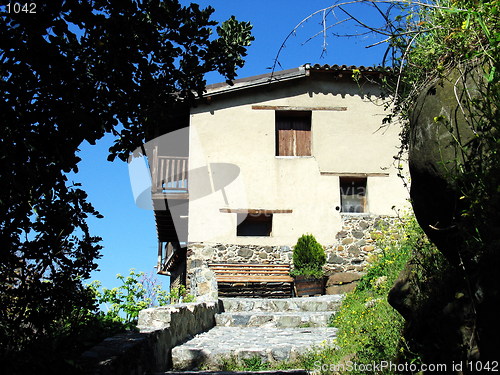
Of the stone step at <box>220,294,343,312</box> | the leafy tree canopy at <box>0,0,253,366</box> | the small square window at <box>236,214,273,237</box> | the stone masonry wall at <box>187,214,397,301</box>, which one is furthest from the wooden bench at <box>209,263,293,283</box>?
the leafy tree canopy at <box>0,0,253,366</box>

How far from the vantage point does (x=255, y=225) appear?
12328mm

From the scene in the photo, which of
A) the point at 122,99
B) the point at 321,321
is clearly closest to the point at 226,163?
the point at 321,321

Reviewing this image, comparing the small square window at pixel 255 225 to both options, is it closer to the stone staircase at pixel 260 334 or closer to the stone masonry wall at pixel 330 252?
the stone masonry wall at pixel 330 252

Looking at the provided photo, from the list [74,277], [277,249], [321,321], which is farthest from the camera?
[277,249]

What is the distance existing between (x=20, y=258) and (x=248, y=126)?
33.9 feet

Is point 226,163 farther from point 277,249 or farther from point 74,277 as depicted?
point 74,277

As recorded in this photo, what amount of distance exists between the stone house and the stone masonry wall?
0.02 metres

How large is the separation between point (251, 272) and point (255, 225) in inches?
53.9

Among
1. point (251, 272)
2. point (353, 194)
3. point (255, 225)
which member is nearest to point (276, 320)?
point (251, 272)

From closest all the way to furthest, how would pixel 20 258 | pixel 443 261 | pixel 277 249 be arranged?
pixel 20 258
pixel 443 261
pixel 277 249

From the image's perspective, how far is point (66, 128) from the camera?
8.55 feet

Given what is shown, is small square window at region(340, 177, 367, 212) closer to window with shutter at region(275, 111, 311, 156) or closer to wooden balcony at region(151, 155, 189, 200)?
window with shutter at region(275, 111, 311, 156)

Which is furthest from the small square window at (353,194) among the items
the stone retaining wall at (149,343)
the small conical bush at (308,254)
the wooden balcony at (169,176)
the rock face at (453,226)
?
the rock face at (453,226)

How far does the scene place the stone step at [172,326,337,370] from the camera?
5.09m
